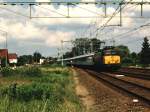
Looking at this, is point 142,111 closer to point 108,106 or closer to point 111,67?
point 108,106

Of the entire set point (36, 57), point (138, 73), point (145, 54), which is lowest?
point (138, 73)

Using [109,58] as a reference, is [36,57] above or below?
below

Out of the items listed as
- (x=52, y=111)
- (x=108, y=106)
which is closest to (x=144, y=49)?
(x=108, y=106)

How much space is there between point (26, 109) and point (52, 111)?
2.43ft

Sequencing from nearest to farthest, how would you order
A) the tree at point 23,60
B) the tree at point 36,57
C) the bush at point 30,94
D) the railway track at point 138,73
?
the bush at point 30,94 → the railway track at point 138,73 → the tree at point 23,60 → the tree at point 36,57

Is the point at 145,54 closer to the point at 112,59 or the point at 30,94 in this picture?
the point at 112,59

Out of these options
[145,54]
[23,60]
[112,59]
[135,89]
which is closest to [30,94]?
[135,89]

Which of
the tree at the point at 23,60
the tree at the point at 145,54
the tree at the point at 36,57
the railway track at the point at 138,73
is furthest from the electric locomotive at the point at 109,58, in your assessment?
the tree at the point at 36,57

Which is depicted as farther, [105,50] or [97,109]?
[105,50]

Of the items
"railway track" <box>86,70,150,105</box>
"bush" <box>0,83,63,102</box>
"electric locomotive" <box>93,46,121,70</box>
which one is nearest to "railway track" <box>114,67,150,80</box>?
"electric locomotive" <box>93,46,121,70</box>

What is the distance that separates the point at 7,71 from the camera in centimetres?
4819

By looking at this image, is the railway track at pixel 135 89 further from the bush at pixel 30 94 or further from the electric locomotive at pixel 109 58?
the electric locomotive at pixel 109 58

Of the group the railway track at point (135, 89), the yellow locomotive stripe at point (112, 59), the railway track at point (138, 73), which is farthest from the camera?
the yellow locomotive stripe at point (112, 59)

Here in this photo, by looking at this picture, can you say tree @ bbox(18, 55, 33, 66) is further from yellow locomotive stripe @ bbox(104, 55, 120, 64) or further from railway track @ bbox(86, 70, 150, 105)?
railway track @ bbox(86, 70, 150, 105)
